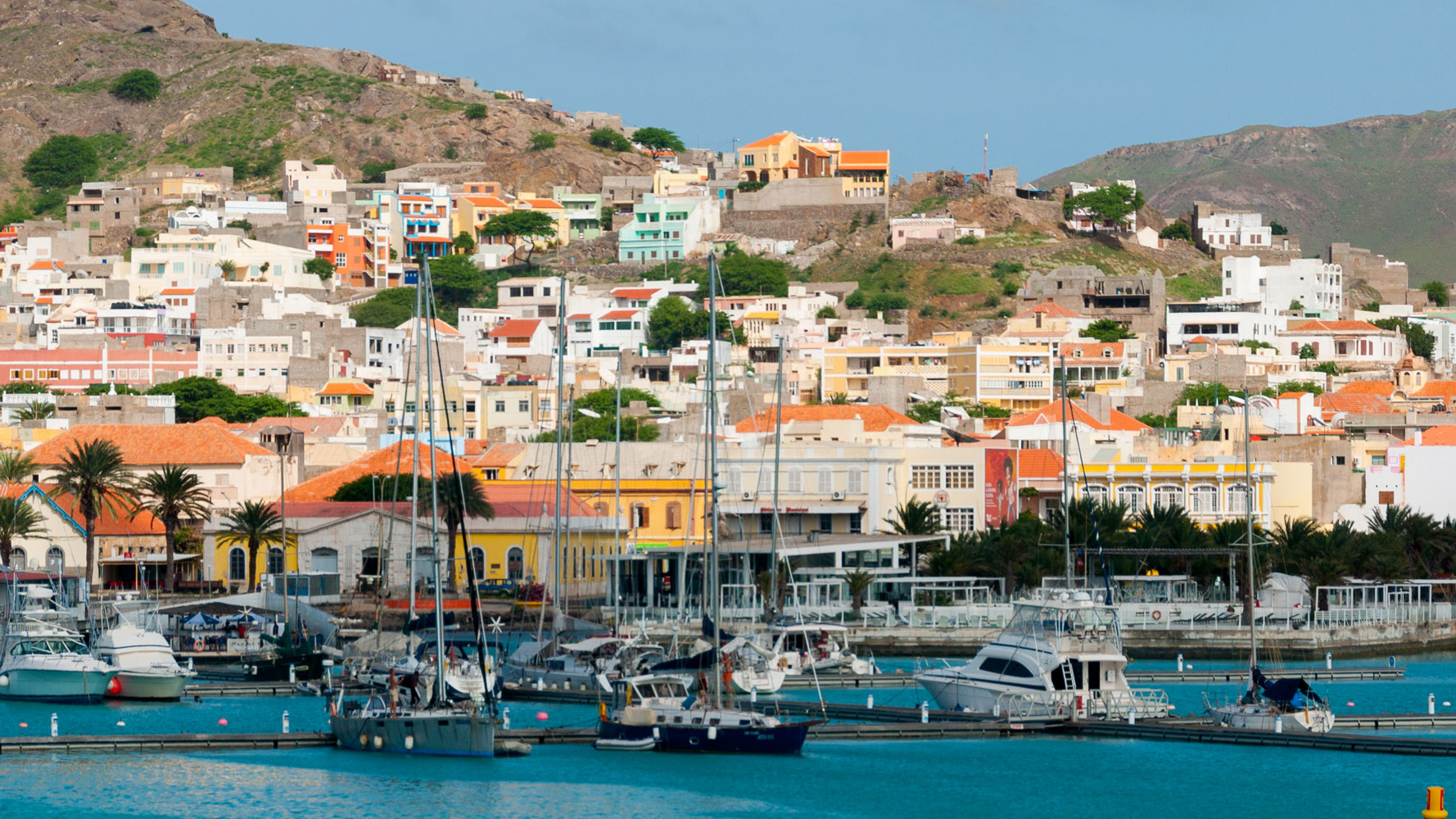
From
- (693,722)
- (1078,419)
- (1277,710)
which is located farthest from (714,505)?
(1078,419)

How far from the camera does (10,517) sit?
249 ft

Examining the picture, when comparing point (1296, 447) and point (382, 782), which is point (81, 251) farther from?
point (382, 782)

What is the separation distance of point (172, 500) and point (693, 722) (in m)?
36.5

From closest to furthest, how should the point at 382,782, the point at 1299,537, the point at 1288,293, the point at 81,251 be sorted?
the point at 382,782, the point at 1299,537, the point at 1288,293, the point at 81,251

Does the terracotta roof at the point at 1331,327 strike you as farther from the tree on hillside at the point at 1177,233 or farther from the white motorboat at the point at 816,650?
the white motorboat at the point at 816,650

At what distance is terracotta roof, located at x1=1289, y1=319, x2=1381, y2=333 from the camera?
438 feet

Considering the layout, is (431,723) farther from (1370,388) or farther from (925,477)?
(1370,388)

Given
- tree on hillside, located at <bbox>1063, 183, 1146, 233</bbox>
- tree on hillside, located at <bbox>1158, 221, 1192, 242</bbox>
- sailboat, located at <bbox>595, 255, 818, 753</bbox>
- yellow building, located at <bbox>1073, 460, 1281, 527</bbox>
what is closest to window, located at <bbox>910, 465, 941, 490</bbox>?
yellow building, located at <bbox>1073, 460, 1281, 527</bbox>

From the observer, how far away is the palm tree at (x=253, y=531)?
2958 inches

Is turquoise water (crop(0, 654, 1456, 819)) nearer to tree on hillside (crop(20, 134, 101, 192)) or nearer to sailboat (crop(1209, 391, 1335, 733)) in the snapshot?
sailboat (crop(1209, 391, 1335, 733))

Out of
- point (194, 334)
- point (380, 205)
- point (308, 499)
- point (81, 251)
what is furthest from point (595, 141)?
point (308, 499)

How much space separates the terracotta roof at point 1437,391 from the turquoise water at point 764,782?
72780 millimetres

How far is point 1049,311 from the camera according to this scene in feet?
440

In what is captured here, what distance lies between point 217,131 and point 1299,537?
139m
